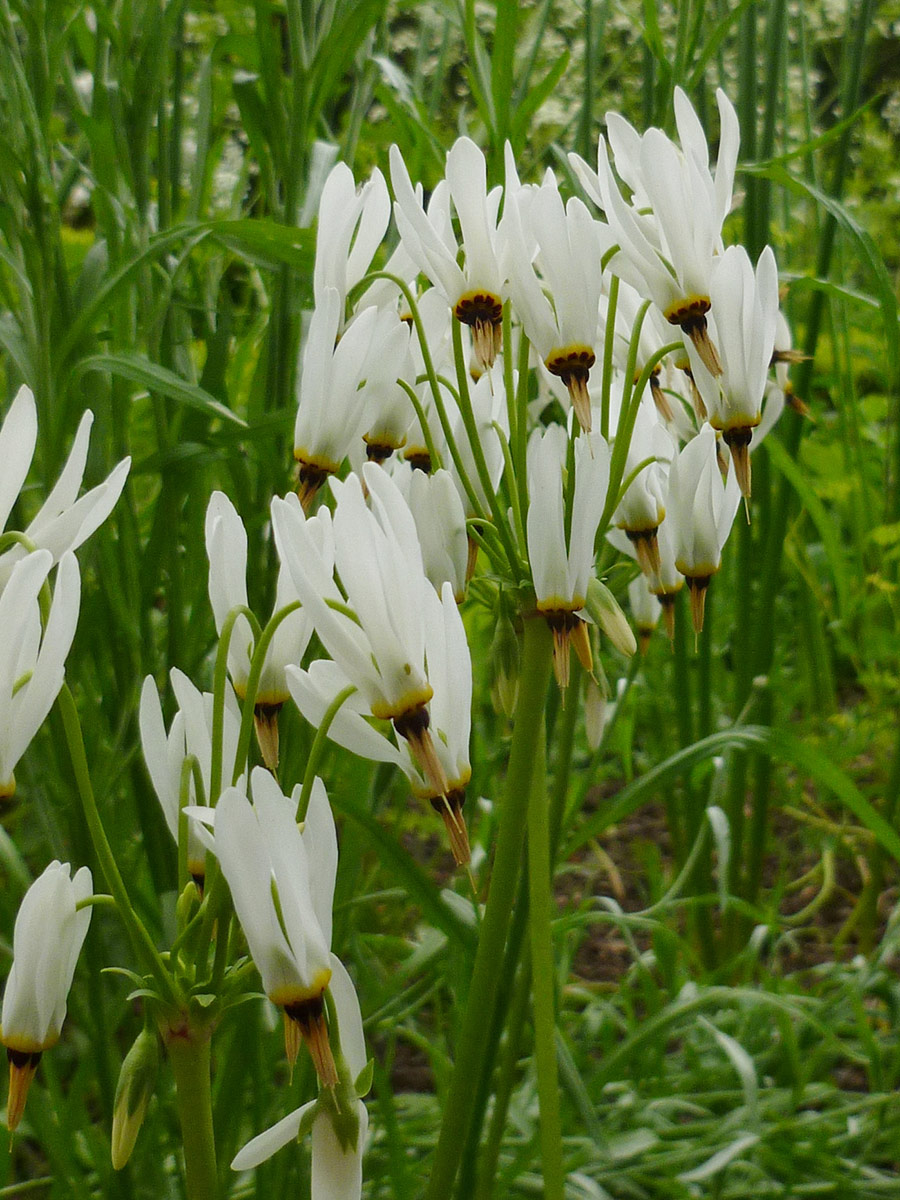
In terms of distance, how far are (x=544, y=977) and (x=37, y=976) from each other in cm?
38

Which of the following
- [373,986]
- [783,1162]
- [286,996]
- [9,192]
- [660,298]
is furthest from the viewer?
[783,1162]

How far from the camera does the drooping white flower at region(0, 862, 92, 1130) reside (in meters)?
0.56

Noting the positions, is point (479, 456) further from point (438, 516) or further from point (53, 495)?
point (53, 495)

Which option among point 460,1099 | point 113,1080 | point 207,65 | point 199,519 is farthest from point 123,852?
point 207,65

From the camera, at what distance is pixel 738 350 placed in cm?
66

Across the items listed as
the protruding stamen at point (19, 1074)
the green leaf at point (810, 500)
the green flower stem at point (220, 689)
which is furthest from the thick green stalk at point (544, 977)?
the green leaf at point (810, 500)

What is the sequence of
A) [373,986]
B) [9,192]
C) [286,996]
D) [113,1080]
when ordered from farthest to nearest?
[373,986] → [113,1080] → [9,192] → [286,996]

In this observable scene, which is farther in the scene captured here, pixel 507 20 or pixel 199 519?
pixel 199 519

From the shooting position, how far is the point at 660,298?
0.67 meters

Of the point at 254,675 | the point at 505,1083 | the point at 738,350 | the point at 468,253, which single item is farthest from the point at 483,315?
the point at 505,1083

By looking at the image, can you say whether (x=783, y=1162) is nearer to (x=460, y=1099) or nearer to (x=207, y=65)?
(x=460, y=1099)

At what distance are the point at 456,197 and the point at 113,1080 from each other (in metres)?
0.73

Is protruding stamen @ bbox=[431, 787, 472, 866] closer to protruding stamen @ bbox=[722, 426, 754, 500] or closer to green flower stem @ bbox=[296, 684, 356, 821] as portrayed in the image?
green flower stem @ bbox=[296, 684, 356, 821]

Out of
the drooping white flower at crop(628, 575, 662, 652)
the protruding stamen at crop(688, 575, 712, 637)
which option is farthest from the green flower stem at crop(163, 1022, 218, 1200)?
the drooping white flower at crop(628, 575, 662, 652)
